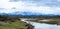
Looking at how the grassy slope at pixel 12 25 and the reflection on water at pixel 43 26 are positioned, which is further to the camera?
the reflection on water at pixel 43 26

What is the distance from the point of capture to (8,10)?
1.63 meters

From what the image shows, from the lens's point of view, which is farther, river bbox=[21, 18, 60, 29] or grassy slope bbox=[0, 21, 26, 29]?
river bbox=[21, 18, 60, 29]

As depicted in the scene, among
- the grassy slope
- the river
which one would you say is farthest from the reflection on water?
the grassy slope

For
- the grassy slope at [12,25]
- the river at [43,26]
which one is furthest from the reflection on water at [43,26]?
the grassy slope at [12,25]

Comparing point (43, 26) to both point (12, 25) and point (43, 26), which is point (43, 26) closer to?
point (43, 26)

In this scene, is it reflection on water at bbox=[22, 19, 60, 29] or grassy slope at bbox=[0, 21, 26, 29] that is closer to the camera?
grassy slope at bbox=[0, 21, 26, 29]

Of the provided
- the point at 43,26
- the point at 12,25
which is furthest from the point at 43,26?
the point at 12,25

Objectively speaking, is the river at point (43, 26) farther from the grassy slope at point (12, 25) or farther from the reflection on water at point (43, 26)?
the grassy slope at point (12, 25)

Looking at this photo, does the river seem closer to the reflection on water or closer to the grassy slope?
the reflection on water

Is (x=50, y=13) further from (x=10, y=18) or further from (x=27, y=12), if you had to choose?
(x=10, y=18)

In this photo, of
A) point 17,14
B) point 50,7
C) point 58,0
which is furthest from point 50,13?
point 17,14

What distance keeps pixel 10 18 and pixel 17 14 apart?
117mm

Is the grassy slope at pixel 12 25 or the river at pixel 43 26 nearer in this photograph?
the grassy slope at pixel 12 25

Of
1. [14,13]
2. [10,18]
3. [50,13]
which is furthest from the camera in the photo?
[50,13]
